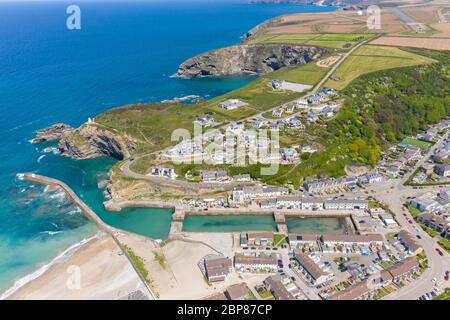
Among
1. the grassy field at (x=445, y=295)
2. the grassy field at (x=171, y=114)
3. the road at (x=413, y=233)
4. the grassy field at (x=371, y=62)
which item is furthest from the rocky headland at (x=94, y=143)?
the grassy field at (x=371, y=62)

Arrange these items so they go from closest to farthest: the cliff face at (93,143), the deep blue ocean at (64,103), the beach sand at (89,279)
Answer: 1. the beach sand at (89,279)
2. the deep blue ocean at (64,103)
3. the cliff face at (93,143)

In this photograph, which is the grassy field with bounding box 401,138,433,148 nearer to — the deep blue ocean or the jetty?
the deep blue ocean

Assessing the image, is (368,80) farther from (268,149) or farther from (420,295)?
(420,295)

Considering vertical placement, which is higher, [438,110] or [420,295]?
[438,110]

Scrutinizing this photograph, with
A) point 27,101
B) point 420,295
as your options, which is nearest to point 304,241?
point 420,295

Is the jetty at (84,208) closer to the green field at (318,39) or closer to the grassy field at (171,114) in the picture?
the grassy field at (171,114)

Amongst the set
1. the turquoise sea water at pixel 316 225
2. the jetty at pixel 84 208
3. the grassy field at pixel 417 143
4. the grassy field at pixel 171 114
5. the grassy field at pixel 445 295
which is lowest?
the grassy field at pixel 445 295
